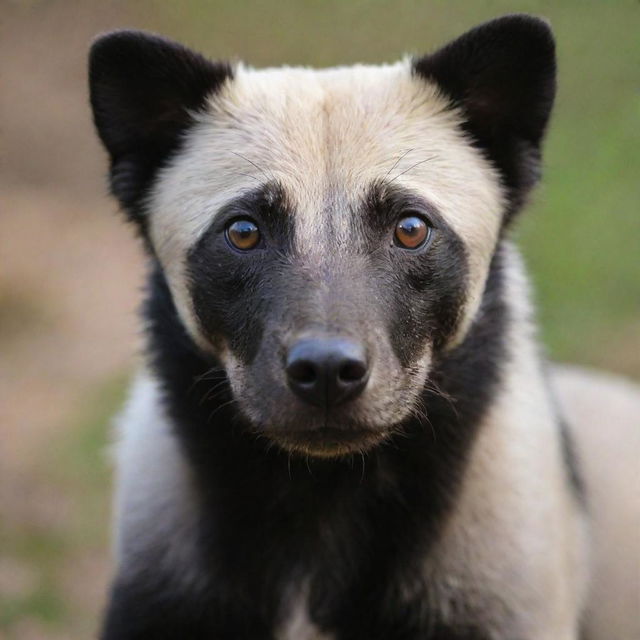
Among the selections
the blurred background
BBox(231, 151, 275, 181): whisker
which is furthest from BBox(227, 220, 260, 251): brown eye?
the blurred background

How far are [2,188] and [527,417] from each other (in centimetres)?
792

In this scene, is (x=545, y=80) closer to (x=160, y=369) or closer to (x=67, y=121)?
(x=160, y=369)

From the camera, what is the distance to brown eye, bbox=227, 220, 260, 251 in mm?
3779

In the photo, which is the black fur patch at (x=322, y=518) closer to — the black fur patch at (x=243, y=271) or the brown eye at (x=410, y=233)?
the black fur patch at (x=243, y=271)

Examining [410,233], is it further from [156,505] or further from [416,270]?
[156,505]

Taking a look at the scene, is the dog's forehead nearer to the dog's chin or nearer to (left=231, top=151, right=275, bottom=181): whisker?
(left=231, top=151, right=275, bottom=181): whisker

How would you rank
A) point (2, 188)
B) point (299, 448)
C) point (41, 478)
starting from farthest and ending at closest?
point (2, 188), point (41, 478), point (299, 448)

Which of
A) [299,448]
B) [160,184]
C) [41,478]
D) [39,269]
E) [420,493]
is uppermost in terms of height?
[160,184]

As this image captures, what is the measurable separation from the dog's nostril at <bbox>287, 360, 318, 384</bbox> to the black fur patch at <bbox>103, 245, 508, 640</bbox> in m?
0.82

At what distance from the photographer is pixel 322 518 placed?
13.8ft

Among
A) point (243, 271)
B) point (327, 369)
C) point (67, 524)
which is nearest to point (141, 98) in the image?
point (243, 271)

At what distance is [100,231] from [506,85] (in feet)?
24.6

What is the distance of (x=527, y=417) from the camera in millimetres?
4531

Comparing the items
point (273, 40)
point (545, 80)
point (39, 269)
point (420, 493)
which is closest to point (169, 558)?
point (420, 493)
